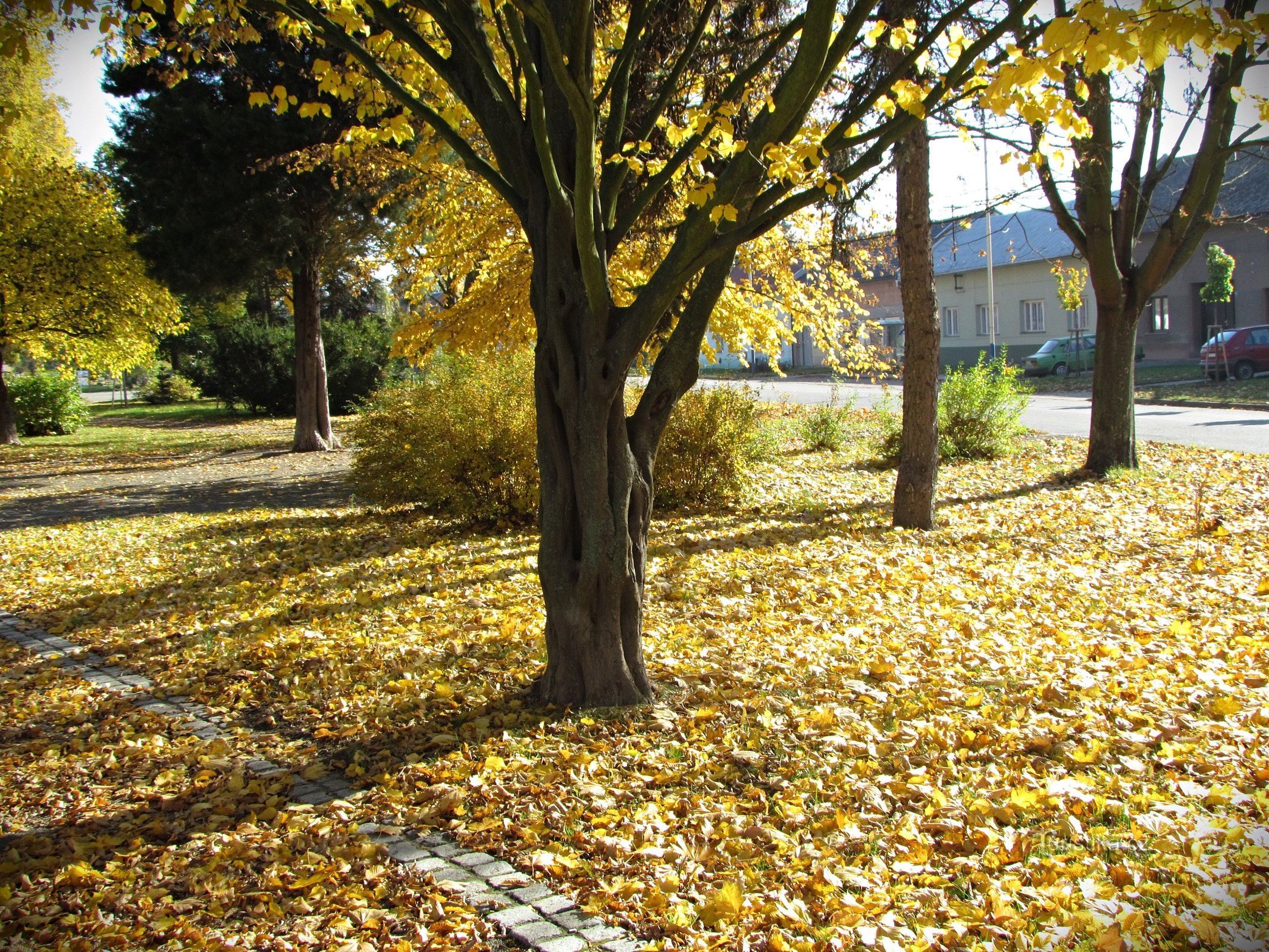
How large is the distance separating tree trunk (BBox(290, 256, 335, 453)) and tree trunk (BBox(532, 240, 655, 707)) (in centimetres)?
1556

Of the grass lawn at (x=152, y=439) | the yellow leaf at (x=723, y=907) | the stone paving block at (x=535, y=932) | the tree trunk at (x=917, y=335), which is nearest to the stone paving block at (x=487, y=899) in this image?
the stone paving block at (x=535, y=932)

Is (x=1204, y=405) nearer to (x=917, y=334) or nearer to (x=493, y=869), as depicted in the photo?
(x=917, y=334)

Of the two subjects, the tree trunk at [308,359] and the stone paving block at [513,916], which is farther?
the tree trunk at [308,359]

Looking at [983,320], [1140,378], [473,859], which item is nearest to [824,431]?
[473,859]

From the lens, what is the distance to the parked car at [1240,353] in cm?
2675

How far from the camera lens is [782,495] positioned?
36.9ft

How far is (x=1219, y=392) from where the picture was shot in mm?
23953

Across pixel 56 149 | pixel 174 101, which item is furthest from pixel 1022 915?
pixel 56 149

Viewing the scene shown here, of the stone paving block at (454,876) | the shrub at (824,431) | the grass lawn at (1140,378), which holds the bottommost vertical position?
the stone paving block at (454,876)

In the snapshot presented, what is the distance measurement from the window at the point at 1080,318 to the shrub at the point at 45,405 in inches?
1414

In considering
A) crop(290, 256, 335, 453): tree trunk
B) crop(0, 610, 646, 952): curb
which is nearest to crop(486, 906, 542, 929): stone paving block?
crop(0, 610, 646, 952): curb

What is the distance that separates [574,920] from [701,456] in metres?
7.94

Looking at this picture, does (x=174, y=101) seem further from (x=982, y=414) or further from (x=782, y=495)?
(x=982, y=414)

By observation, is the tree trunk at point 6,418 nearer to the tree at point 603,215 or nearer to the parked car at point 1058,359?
the tree at point 603,215
